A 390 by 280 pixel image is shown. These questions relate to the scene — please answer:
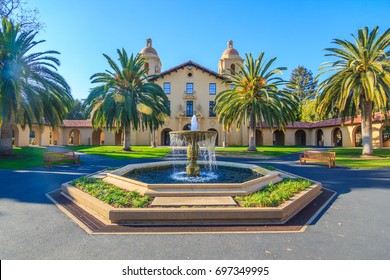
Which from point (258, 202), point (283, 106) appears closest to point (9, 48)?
point (258, 202)

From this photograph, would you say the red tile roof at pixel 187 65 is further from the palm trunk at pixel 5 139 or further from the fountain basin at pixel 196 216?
the fountain basin at pixel 196 216

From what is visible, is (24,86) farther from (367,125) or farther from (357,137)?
(357,137)

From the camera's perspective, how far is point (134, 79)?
80.9 ft

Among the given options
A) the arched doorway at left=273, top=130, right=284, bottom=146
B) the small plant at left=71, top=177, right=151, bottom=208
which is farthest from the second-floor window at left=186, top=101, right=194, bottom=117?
the small plant at left=71, top=177, right=151, bottom=208

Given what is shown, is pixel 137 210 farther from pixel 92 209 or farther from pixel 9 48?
pixel 9 48

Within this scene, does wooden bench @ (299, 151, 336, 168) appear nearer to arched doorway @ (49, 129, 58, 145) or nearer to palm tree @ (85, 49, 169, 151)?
palm tree @ (85, 49, 169, 151)

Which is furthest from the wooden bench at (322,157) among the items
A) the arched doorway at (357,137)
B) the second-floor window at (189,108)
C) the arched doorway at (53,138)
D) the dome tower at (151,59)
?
the arched doorway at (53,138)

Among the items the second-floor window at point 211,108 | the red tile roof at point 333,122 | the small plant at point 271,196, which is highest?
the second-floor window at point 211,108

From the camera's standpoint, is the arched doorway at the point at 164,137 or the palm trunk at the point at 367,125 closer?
the palm trunk at the point at 367,125

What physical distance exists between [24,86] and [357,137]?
136 feet

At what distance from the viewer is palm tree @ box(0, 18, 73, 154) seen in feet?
51.6

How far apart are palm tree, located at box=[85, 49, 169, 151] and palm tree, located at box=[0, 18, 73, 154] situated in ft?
13.3

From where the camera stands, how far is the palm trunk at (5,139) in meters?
17.5

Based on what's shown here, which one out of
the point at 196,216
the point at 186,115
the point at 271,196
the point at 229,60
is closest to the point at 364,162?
the point at 271,196
